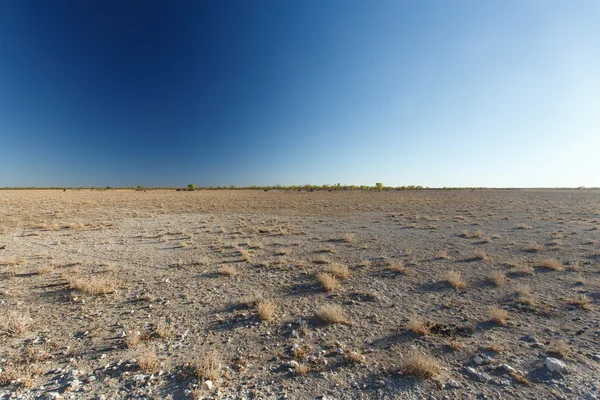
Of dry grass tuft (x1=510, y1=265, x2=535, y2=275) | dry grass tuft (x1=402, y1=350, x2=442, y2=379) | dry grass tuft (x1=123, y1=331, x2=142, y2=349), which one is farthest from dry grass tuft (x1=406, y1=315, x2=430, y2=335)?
dry grass tuft (x1=510, y1=265, x2=535, y2=275)

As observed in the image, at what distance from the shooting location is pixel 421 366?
11.8ft

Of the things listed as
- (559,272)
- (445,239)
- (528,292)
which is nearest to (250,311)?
(528,292)

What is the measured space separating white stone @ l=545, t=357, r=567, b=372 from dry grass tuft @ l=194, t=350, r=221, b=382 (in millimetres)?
4668

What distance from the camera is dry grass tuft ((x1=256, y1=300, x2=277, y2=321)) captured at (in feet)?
16.8

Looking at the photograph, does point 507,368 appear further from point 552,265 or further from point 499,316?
point 552,265

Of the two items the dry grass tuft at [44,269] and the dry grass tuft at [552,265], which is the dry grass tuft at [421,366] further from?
the dry grass tuft at [44,269]

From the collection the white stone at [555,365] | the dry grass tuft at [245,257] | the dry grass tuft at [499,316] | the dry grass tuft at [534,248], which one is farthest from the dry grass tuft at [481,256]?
the dry grass tuft at [245,257]

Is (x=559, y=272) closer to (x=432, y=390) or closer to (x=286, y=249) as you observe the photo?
(x=432, y=390)

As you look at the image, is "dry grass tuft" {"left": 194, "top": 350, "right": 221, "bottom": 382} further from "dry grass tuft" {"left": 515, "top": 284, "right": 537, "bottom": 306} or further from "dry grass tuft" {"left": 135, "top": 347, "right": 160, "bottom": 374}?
"dry grass tuft" {"left": 515, "top": 284, "right": 537, "bottom": 306}

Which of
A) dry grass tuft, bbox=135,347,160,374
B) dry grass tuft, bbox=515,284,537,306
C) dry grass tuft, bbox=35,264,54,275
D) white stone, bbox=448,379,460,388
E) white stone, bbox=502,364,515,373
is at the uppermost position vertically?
dry grass tuft, bbox=35,264,54,275

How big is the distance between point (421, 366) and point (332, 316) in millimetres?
1773

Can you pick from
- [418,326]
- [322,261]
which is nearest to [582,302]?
[418,326]

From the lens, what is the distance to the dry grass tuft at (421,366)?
3.51 metres

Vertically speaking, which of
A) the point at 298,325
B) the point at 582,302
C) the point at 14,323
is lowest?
the point at 298,325
